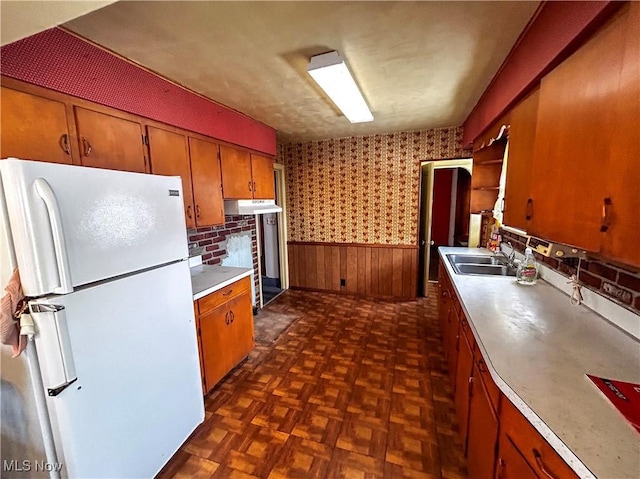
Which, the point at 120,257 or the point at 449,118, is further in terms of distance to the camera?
the point at 449,118

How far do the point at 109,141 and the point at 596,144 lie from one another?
2323mm

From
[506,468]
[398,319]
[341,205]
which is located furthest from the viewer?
[341,205]

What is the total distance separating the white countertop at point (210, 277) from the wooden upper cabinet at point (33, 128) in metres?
1.07

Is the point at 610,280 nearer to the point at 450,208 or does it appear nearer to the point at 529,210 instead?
the point at 529,210

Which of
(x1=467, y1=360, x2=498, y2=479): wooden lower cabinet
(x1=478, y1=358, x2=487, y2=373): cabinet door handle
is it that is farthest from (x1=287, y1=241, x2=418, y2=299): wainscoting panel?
(x1=478, y1=358, x2=487, y2=373): cabinet door handle

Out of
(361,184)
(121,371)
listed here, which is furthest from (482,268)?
(121,371)

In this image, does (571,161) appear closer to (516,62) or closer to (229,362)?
(516,62)

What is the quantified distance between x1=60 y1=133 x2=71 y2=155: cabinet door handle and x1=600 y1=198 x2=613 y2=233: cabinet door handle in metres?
2.34

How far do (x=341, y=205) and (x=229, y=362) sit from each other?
268cm

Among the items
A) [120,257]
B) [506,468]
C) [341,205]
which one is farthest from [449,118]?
[120,257]

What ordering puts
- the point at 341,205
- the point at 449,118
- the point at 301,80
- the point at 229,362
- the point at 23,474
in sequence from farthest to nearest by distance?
1. the point at 341,205
2. the point at 449,118
3. the point at 229,362
4. the point at 301,80
5. the point at 23,474

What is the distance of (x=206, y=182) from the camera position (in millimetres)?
2338

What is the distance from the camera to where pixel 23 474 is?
1173 millimetres

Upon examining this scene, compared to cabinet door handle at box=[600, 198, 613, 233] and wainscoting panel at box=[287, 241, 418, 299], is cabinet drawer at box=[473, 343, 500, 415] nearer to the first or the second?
cabinet door handle at box=[600, 198, 613, 233]
